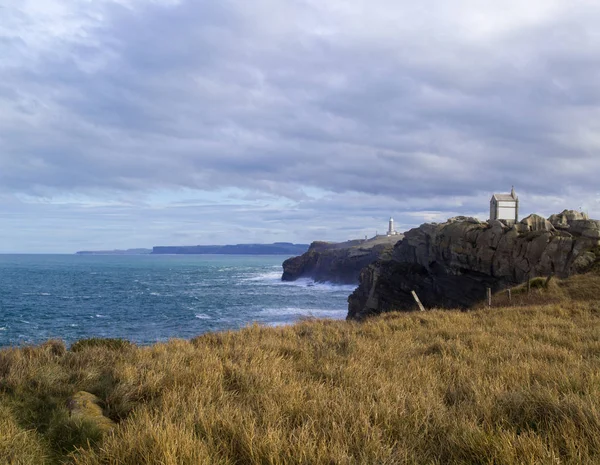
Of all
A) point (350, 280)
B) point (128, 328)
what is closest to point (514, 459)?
point (128, 328)

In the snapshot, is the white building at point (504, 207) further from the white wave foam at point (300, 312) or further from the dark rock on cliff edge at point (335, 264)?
the dark rock on cliff edge at point (335, 264)

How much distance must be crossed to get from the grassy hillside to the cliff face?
2473cm

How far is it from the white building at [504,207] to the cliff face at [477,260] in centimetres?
695

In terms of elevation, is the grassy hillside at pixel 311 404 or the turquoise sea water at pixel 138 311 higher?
the grassy hillside at pixel 311 404

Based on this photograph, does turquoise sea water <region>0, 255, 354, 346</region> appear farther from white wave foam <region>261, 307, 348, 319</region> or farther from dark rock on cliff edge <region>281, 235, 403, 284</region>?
dark rock on cliff edge <region>281, 235, 403, 284</region>

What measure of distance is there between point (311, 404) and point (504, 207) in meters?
50.7

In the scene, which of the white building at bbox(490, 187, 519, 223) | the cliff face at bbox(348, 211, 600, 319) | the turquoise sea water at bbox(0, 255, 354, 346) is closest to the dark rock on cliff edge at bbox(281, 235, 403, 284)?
the turquoise sea water at bbox(0, 255, 354, 346)

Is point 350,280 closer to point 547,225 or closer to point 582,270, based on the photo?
point 547,225

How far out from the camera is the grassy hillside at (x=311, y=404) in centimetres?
390

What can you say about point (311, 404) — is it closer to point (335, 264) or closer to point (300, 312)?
point (300, 312)

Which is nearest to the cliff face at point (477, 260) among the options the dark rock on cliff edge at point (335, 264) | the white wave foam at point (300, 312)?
the white wave foam at point (300, 312)

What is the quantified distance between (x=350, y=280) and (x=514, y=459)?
328ft

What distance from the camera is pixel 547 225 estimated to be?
38156mm

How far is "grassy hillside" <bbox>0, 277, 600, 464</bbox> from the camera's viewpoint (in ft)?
12.8
